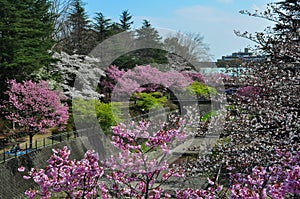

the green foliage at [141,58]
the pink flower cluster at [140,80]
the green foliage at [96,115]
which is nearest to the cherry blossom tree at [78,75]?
the pink flower cluster at [140,80]

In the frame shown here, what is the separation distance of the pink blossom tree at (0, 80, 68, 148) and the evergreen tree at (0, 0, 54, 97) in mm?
697

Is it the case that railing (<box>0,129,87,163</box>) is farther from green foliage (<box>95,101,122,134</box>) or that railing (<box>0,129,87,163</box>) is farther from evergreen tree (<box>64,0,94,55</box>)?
evergreen tree (<box>64,0,94,55</box>)

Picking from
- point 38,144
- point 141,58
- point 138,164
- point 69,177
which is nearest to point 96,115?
point 38,144

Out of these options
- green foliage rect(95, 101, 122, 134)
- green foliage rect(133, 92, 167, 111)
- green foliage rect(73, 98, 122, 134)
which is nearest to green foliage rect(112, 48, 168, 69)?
green foliage rect(133, 92, 167, 111)

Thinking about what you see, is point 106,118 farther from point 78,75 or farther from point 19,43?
point 78,75

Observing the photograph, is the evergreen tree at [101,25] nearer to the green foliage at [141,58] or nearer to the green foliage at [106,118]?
the green foliage at [141,58]

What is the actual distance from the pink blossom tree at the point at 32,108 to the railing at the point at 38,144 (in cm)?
51

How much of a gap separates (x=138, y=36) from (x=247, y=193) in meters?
24.3

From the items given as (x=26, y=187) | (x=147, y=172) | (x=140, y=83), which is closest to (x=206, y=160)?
(x=147, y=172)

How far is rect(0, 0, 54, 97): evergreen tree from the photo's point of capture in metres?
10.6

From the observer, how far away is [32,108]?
33.4ft

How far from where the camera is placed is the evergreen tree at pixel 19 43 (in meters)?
10.6

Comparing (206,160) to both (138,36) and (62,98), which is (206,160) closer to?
(62,98)

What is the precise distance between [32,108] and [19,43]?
218cm
